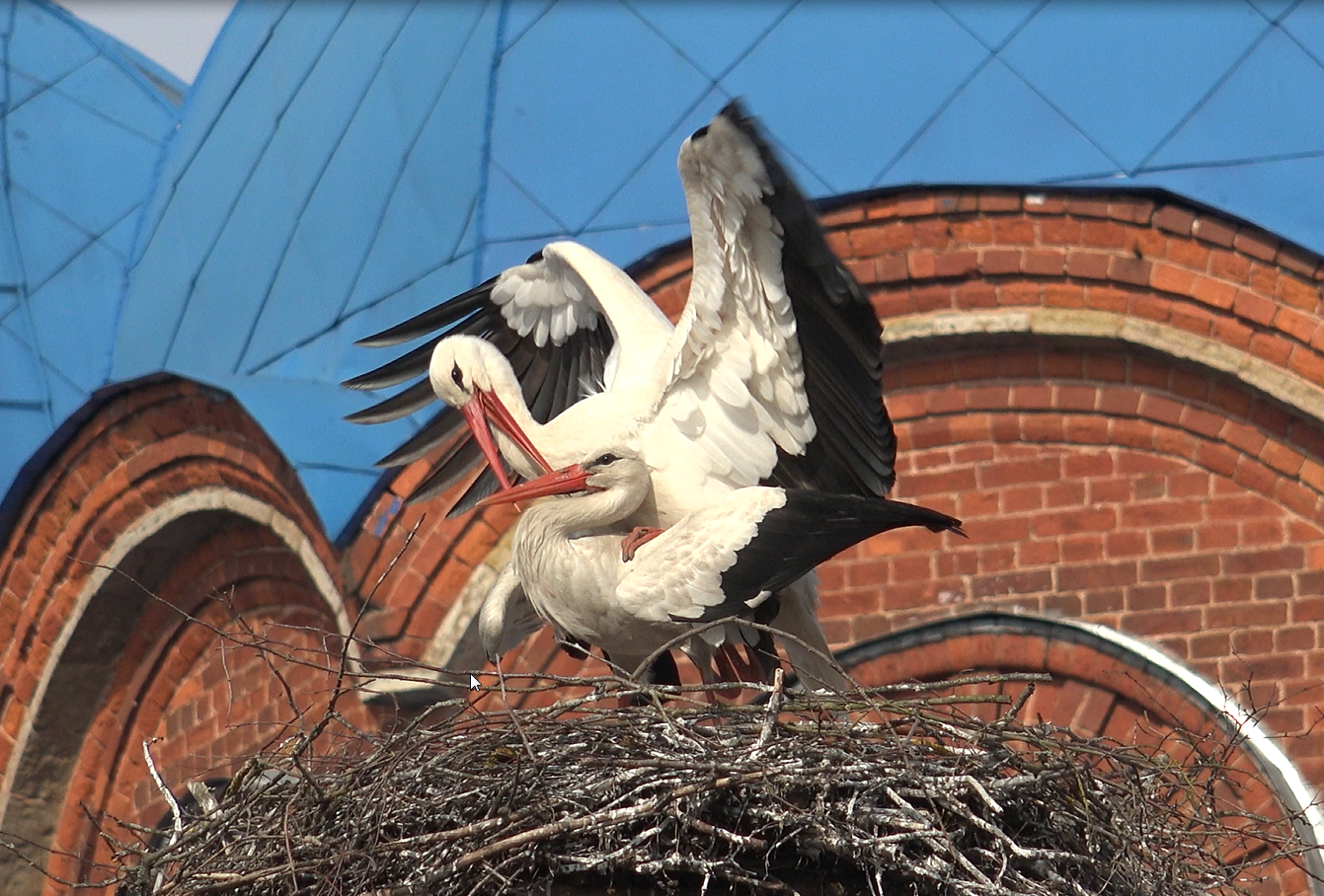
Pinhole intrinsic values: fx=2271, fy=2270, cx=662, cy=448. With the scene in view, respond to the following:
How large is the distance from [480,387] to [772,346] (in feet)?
2.76

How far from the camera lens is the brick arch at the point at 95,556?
876 cm

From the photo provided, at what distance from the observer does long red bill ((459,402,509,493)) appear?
6.15m

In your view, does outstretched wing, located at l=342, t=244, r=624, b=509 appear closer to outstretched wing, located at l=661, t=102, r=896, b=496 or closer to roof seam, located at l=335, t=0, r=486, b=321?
outstretched wing, located at l=661, t=102, r=896, b=496

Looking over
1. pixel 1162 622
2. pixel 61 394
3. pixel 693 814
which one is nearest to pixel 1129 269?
pixel 1162 622

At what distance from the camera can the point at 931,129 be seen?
25.7 feet

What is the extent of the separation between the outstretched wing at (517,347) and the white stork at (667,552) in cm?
112

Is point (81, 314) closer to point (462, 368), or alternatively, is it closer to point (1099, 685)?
point (462, 368)

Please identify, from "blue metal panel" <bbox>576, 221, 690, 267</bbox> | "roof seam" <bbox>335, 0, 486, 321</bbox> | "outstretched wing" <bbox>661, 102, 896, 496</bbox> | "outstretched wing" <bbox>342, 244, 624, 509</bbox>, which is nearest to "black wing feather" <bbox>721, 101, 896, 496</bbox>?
"outstretched wing" <bbox>661, 102, 896, 496</bbox>

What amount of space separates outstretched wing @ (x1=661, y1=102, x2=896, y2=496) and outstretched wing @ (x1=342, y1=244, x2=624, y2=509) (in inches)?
37.7

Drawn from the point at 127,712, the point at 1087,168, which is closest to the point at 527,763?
the point at 1087,168

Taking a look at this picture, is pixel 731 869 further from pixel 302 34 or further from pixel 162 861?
pixel 302 34

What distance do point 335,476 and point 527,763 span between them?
307 cm

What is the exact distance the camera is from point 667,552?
18.6 feet

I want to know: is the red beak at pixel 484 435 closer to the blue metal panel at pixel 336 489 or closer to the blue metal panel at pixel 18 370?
the blue metal panel at pixel 336 489
